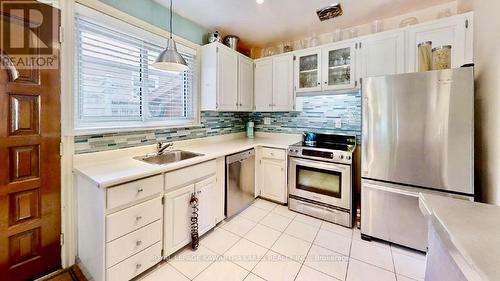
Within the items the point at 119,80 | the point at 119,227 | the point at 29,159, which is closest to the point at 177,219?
the point at 119,227

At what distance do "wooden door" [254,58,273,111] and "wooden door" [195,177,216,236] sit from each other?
1.59m

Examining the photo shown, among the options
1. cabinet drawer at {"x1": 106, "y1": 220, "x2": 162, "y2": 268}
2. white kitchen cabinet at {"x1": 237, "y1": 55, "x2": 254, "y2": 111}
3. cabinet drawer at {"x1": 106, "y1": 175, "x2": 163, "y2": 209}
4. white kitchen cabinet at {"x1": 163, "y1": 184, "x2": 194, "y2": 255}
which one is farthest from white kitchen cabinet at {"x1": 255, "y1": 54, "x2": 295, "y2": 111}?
cabinet drawer at {"x1": 106, "y1": 220, "x2": 162, "y2": 268}

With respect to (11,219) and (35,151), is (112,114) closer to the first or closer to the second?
(35,151)

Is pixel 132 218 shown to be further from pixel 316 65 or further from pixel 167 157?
pixel 316 65

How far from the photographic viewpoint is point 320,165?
2.53 meters

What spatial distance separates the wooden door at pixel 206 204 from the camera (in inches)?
82.8

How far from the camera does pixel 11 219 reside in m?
1.47

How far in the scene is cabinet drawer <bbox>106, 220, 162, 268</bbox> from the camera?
1.43m

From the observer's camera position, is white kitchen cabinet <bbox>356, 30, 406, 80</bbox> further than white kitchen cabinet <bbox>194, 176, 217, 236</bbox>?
Yes

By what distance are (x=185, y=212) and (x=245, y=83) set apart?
209 cm

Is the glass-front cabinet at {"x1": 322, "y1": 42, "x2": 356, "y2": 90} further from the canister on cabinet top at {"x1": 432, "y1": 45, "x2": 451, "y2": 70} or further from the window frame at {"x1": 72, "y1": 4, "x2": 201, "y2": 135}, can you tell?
the window frame at {"x1": 72, "y1": 4, "x2": 201, "y2": 135}

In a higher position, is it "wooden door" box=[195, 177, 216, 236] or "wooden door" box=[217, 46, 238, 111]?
"wooden door" box=[217, 46, 238, 111]

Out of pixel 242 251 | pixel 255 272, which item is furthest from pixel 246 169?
pixel 255 272

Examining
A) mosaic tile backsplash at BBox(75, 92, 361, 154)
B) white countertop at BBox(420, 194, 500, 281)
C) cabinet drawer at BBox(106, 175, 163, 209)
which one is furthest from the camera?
mosaic tile backsplash at BBox(75, 92, 361, 154)
